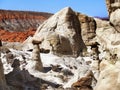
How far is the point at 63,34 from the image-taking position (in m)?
27.7

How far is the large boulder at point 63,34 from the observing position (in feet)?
85.3

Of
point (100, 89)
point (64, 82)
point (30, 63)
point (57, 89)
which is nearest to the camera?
point (100, 89)

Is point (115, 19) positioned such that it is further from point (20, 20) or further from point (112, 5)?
point (20, 20)

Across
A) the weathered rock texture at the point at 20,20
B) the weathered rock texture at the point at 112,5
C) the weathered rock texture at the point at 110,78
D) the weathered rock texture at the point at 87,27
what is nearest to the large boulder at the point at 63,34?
the weathered rock texture at the point at 87,27

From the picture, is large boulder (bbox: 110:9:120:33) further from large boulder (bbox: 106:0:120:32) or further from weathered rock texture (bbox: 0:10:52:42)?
weathered rock texture (bbox: 0:10:52:42)

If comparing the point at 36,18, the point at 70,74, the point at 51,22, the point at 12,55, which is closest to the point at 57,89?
the point at 70,74

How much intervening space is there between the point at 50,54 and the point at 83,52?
10.4 ft

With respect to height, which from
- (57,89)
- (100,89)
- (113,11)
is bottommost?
(57,89)

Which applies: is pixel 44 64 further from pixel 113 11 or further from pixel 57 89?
pixel 113 11

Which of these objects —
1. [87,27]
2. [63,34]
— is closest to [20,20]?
[87,27]

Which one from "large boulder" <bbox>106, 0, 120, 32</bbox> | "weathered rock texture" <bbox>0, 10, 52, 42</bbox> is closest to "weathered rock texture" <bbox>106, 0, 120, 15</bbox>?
"large boulder" <bbox>106, 0, 120, 32</bbox>

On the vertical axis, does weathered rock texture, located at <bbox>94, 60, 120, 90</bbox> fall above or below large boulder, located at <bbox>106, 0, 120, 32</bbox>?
below

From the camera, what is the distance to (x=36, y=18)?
281 ft

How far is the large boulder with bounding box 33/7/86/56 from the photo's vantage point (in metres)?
26.0
